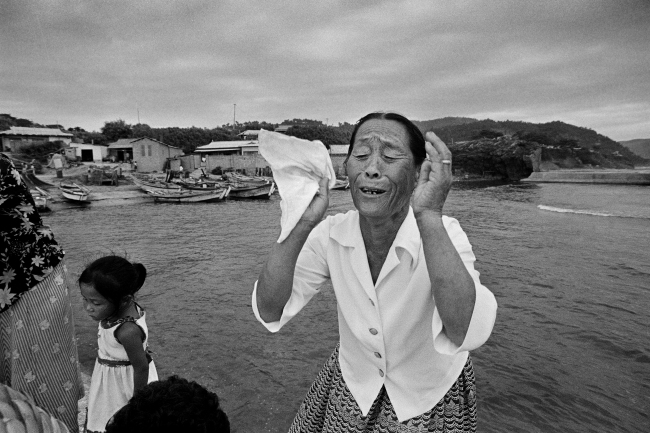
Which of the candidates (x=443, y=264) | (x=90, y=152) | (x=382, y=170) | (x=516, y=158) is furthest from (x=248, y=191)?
(x=516, y=158)

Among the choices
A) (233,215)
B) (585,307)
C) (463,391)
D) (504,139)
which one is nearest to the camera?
(463,391)

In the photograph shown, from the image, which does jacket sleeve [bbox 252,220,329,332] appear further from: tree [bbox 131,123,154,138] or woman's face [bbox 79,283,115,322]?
tree [bbox 131,123,154,138]

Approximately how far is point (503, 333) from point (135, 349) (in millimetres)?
4692

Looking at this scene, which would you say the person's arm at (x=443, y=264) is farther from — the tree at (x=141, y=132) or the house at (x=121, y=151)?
the tree at (x=141, y=132)

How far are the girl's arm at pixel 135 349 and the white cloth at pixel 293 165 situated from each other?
1.39 meters

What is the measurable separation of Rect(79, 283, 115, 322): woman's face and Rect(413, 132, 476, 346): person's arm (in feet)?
6.55

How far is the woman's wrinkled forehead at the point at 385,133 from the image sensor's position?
1.71 meters

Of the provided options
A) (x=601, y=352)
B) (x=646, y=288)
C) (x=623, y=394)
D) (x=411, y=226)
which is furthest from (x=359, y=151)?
(x=646, y=288)

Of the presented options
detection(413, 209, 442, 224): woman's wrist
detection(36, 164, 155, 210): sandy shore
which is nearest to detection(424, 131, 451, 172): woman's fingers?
detection(413, 209, 442, 224): woman's wrist

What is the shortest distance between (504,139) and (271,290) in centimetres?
7076

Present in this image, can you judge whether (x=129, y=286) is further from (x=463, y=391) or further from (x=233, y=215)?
(x=233, y=215)

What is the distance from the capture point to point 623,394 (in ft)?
13.1

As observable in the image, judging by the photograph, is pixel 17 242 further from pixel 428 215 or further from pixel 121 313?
pixel 428 215

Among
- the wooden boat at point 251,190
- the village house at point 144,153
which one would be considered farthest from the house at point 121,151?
the wooden boat at point 251,190
